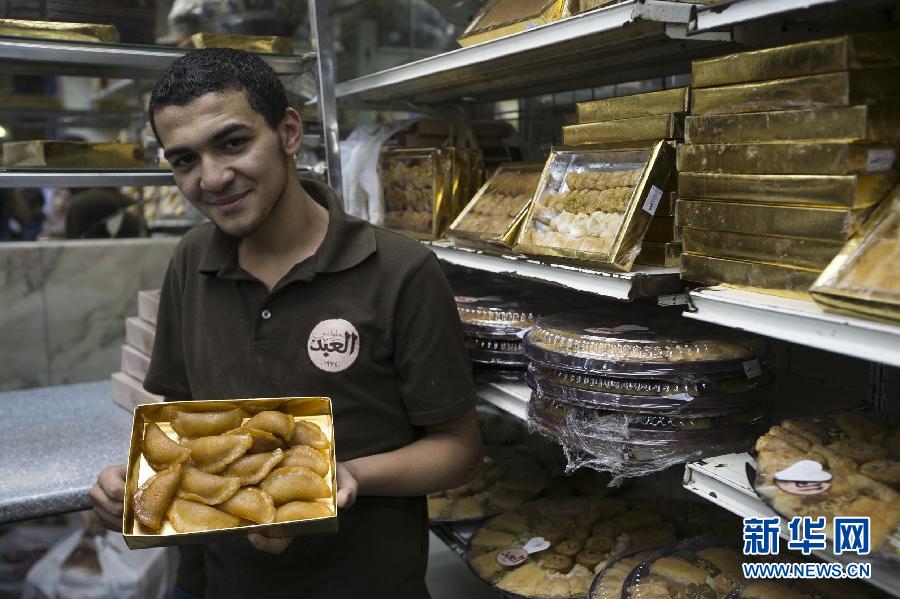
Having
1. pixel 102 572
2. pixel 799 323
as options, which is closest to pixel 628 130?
pixel 799 323

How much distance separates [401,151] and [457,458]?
1392 mm

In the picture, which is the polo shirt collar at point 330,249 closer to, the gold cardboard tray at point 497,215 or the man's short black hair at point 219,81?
the man's short black hair at point 219,81

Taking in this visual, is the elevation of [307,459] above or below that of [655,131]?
below

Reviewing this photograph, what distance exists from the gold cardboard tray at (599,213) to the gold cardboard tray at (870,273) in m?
0.47

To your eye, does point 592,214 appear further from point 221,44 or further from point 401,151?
point 221,44

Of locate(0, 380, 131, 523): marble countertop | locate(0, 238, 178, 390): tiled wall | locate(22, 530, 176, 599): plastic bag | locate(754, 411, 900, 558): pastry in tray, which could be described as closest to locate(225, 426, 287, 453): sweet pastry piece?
locate(754, 411, 900, 558): pastry in tray

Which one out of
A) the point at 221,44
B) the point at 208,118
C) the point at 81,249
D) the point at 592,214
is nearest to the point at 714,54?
the point at 592,214

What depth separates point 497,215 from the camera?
223cm

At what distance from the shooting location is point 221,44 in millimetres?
2555

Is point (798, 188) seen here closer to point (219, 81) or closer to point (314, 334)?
point (314, 334)

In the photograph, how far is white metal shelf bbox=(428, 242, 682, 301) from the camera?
5.22 feet

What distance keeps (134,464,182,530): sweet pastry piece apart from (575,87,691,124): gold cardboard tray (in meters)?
1.22

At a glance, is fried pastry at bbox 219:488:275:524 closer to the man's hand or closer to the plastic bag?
the man's hand

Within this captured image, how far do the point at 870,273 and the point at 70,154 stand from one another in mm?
2129
